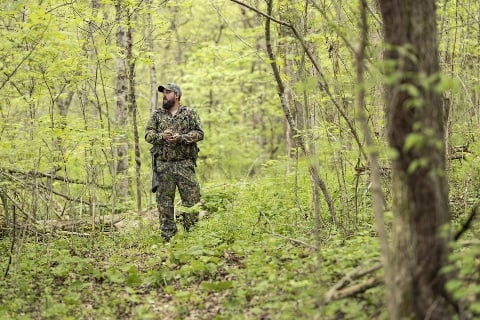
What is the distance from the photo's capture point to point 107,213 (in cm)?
1060

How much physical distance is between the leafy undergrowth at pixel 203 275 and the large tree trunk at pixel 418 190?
→ 0.48m

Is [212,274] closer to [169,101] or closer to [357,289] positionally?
[357,289]

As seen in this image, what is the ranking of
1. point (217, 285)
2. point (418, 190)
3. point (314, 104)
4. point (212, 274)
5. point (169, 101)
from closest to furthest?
point (418, 190)
point (217, 285)
point (212, 274)
point (314, 104)
point (169, 101)

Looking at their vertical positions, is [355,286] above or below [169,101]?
below

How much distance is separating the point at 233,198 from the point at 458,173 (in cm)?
390

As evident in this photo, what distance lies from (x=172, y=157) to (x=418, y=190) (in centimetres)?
500

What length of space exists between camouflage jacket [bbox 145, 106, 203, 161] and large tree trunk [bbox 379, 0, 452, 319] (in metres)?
4.73

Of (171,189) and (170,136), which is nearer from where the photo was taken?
(170,136)

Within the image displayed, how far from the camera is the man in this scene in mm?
8062

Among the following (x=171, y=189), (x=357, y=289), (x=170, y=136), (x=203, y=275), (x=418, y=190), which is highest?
(x=170, y=136)

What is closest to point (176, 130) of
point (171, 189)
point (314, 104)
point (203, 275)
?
point (171, 189)

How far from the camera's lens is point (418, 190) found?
3535mm

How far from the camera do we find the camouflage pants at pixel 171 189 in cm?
806

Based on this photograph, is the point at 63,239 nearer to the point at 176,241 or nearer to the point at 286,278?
the point at 176,241
